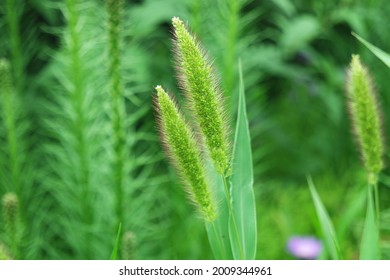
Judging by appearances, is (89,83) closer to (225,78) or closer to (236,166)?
(225,78)

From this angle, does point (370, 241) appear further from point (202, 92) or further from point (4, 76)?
point (4, 76)

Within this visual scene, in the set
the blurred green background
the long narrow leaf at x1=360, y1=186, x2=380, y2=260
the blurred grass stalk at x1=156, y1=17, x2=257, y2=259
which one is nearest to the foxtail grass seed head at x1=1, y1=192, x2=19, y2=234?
the blurred green background

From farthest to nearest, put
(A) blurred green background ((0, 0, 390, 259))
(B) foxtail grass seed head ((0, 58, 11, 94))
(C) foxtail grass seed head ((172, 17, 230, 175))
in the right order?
(A) blurred green background ((0, 0, 390, 259)) → (B) foxtail grass seed head ((0, 58, 11, 94)) → (C) foxtail grass seed head ((172, 17, 230, 175))

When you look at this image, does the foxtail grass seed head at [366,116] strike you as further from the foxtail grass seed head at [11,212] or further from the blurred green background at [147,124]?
the foxtail grass seed head at [11,212]

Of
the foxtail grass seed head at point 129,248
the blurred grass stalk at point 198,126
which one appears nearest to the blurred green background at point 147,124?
the foxtail grass seed head at point 129,248

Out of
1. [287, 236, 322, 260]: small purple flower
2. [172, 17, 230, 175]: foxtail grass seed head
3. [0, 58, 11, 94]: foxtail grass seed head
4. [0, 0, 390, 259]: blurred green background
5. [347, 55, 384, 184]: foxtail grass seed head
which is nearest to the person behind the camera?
[172, 17, 230, 175]: foxtail grass seed head

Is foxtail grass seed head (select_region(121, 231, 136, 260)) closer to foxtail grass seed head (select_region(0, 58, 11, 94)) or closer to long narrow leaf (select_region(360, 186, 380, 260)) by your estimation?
long narrow leaf (select_region(360, 186, 380, 260))

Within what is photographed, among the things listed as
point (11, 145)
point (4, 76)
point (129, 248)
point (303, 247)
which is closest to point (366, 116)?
point (129, 248)
